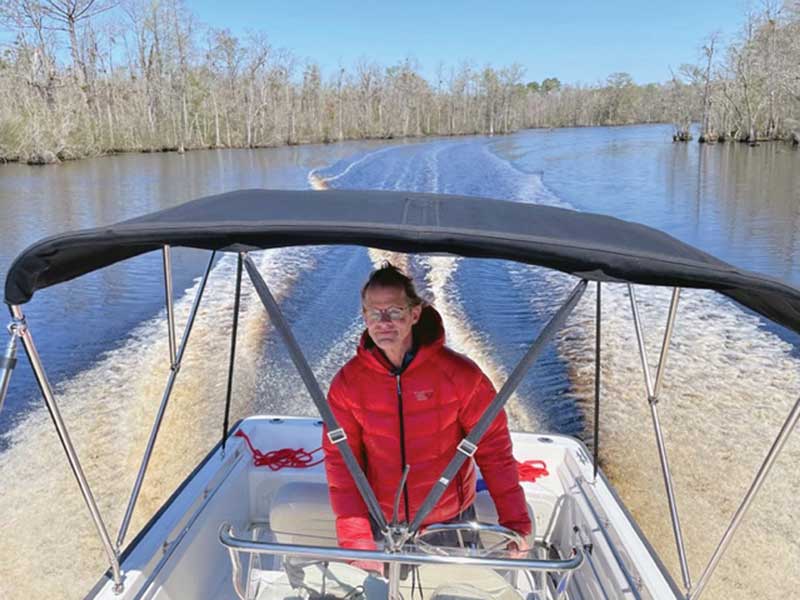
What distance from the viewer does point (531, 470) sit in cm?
276

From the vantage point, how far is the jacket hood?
6.30 ft

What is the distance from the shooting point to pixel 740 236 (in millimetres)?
9836

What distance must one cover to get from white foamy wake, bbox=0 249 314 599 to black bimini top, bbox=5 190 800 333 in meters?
1.84

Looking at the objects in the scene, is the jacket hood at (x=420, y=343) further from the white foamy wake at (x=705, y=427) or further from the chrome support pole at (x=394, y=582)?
the white foamy wake at (x=705, y=427)

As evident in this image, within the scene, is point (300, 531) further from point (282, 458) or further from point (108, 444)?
point (108, 444)

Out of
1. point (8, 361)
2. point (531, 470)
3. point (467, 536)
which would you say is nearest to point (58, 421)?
point (8, 361)

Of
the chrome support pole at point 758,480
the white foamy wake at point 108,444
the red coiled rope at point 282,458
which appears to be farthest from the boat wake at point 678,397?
the white foamy wake at point 108,444

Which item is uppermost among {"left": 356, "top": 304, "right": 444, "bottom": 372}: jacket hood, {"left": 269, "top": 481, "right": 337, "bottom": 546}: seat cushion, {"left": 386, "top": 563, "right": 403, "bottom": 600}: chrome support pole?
{"left": 356, "top": 304, "right": 444, "bottom": 372}: jacket hood

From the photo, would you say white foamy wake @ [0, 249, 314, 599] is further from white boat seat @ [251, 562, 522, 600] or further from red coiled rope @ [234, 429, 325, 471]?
white boat seat @ [251, 562, 522, 600]

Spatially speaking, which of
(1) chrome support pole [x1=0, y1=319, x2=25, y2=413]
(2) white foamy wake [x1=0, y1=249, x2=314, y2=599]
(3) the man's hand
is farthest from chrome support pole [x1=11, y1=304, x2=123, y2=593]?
(2) white foamy wake [x1=0, y1=249, x2=314, y2=599]

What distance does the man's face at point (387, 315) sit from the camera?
188 cm

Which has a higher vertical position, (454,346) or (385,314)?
(385,314)

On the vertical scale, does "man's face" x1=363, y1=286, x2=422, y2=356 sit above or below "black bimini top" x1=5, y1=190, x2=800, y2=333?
below

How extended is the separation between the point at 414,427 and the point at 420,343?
248 mm
